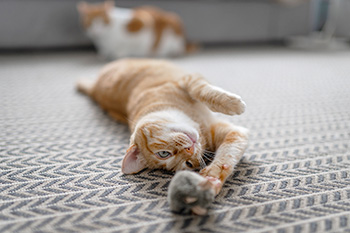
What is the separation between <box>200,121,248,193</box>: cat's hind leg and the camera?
0.78 meters

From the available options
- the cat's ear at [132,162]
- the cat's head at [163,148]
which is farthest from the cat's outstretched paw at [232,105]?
the cat's ear at [132,162]

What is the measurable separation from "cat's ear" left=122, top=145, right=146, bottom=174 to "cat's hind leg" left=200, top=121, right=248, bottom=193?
6.7 inches

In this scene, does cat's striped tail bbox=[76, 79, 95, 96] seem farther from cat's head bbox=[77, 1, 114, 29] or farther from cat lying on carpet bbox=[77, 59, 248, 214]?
cat's head bbox=[77, 1, 114, 29]

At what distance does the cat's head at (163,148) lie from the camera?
0.82 m

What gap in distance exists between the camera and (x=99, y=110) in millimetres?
1439

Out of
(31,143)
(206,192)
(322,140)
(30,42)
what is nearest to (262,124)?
(322,140)

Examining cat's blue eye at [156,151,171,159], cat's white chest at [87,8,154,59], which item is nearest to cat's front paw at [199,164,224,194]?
cat's blue eye at [156,151,171,159]

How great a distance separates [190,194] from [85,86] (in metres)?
1.16

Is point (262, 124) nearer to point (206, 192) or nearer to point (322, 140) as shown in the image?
point (322, 140)

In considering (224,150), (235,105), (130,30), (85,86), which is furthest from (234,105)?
(130,30)

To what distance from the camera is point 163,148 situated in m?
0.82

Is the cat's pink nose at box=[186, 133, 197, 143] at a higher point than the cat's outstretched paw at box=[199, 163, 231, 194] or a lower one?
higher

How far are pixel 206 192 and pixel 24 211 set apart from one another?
38 centimetres

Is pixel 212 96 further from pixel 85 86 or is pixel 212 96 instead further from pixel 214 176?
pixel 85 86
